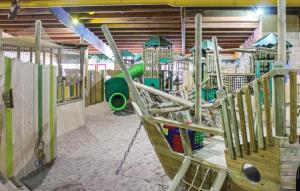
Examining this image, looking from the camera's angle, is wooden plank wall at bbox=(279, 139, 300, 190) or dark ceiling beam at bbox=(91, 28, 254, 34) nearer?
wooden plank wall at bbox=(279, 139, 300, 190)

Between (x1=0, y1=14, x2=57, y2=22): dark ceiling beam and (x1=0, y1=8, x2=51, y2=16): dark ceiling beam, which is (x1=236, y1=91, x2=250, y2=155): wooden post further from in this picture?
(x1=0, y1=14, x2=57, y2=22): dark ceiling beam

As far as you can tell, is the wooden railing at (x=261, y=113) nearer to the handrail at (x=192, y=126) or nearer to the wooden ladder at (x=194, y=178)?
the handrail at (x=192, y=126)

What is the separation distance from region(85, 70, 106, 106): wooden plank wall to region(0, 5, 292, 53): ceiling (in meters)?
2.05

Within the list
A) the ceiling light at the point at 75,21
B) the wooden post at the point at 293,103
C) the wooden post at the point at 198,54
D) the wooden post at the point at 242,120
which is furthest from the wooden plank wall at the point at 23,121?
the ceiling light at the point at 75,21

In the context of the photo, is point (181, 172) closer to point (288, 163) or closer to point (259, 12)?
point (288, 163)

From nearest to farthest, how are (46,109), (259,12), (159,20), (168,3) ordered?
(46,109)
(168,3)
(259,12)
(159,20)

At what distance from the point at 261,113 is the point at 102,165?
11.5 feet

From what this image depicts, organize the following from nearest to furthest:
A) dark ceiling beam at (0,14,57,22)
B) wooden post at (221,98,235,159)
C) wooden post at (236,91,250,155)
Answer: wooden post at (236,91,250,155) → wooden post at (221,98,235,159) → dark ceiling beam at (0,14,57,22)

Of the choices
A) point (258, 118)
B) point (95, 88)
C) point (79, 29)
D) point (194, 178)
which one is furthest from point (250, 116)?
point (95, 88)

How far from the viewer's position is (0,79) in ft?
13.8

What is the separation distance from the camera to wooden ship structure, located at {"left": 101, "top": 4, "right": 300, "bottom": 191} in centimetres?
268

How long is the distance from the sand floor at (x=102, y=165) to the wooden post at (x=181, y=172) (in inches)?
40.9

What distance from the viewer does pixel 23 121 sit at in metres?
4.81

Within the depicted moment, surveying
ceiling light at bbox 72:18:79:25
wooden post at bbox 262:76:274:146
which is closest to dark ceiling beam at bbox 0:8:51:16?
ceiling light at bbox 72:18:79:25
